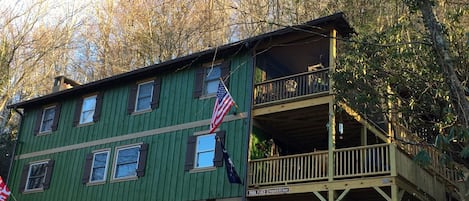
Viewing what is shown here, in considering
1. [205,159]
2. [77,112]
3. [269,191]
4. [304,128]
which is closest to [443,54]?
[269,191]

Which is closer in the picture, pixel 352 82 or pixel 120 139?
pixel 352 82

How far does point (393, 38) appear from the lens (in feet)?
44.0

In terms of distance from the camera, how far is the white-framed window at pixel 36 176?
21.4 metres

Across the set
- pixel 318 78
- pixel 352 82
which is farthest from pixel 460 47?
pixel 318 78

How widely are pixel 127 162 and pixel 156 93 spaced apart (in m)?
2.57

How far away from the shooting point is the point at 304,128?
17.8 metres

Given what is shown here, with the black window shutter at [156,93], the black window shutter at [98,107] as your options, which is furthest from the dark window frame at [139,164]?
the black window shutter at [98,107]

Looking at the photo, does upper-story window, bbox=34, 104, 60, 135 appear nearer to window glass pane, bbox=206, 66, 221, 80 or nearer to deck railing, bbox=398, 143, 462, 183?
window glass pane, bbox=206, 66, 221, 80

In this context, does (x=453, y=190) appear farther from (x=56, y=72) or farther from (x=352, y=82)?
(x=56, y=72)

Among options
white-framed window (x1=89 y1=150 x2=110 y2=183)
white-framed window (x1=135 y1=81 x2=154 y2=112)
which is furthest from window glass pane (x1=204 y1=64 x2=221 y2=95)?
white-framed window (x1=89 y1=150 x2=110 y2=183)

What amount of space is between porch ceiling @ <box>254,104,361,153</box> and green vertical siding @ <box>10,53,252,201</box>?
1.14 meters

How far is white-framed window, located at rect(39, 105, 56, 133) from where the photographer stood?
22.6 meters

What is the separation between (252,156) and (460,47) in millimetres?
6435

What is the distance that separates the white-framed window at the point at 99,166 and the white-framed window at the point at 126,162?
49 cm
